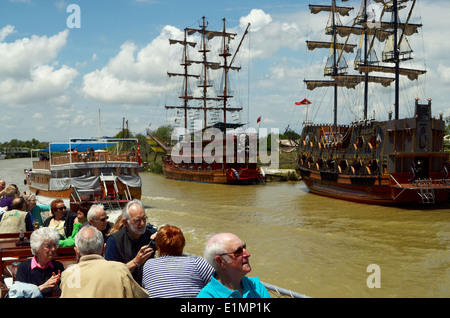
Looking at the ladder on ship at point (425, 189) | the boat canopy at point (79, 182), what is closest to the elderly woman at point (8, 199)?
the boat canopy at point (79, 182)

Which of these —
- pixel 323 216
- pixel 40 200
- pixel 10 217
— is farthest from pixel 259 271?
pixel 40 200

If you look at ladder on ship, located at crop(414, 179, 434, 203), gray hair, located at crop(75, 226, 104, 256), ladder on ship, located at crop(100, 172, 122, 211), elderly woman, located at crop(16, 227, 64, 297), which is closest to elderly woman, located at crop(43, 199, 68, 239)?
elderly woman, located at crop(16, 227, 64, 297)

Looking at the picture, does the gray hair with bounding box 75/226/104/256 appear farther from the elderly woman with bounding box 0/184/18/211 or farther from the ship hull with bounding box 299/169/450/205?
the ship hull with bounding box 299/169/450/205

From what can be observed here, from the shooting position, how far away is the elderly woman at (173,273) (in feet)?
12.8

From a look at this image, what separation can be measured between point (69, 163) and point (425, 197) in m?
19.6

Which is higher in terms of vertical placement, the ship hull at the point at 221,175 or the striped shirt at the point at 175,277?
the striped shirt at the point at 175,277

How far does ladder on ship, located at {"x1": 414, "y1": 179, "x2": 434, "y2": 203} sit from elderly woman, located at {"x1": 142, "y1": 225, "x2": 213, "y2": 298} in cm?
2167

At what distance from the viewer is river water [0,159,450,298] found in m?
10.8

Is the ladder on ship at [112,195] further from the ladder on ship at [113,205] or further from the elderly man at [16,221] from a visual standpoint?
the elderly man at [16,221]

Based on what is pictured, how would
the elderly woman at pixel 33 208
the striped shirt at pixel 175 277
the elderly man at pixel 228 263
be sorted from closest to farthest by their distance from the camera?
the elderly man at pixel 228 263 → the striped shirt at pixel 175 277 → the elderly woman at pixel 33 208

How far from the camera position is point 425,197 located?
73.4ft

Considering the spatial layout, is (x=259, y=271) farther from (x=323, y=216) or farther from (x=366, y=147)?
(x=366, y=147)

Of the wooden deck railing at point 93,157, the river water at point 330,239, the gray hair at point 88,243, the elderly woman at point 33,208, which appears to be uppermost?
the wooden deck railing at point 93,157

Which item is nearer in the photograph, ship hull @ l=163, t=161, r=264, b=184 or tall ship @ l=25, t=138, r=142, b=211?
tall ship @ l=25, t=138, r=142, b=211
